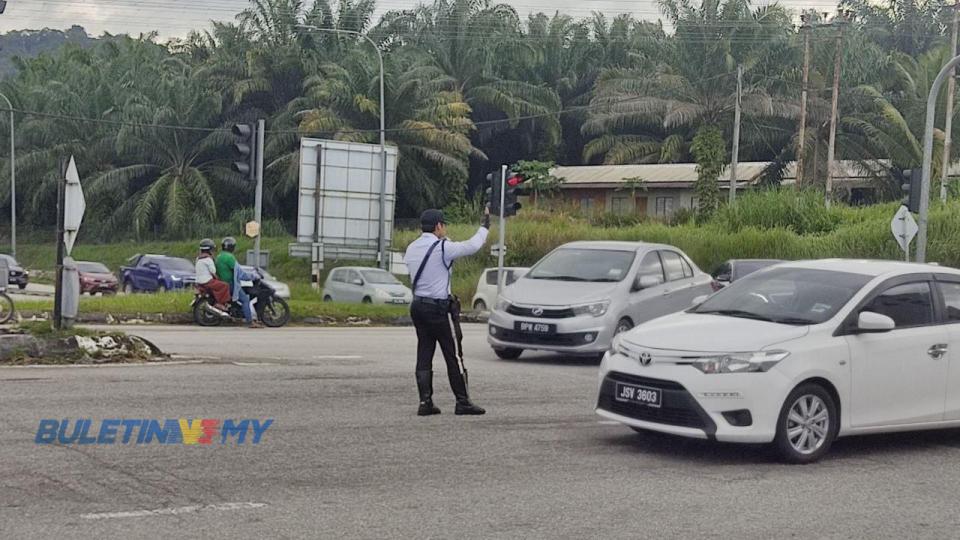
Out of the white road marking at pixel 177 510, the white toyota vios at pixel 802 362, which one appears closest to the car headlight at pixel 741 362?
the white toyota vios at pixel 802 362

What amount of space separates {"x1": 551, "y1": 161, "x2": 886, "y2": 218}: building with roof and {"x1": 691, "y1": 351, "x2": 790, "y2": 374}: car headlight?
4307 cm

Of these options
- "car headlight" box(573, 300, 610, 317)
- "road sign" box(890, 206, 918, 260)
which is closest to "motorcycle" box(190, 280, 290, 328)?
"car headlight" box(573, 300, 610, 317)

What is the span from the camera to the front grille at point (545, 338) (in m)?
15.1

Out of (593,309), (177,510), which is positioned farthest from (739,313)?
(593,309)

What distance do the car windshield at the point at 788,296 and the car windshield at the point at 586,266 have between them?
18.9 feet

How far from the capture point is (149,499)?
7086 mm

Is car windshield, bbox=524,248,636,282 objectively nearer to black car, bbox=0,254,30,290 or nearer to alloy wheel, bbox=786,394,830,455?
alloy wheel, bbox=786,394,830,455

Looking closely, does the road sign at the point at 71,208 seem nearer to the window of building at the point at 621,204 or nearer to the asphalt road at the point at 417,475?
the asphalt road at the point at 417,475

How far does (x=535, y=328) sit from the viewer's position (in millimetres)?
15297

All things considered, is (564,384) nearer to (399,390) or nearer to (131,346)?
(399,390)

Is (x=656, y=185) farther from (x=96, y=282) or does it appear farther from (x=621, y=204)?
(x=96, y=282)

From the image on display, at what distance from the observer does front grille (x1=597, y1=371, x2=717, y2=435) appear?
867cm

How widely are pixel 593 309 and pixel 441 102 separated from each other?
37.8m

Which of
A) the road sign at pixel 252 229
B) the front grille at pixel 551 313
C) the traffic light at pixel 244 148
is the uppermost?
the traffic light at pixel 244 148
